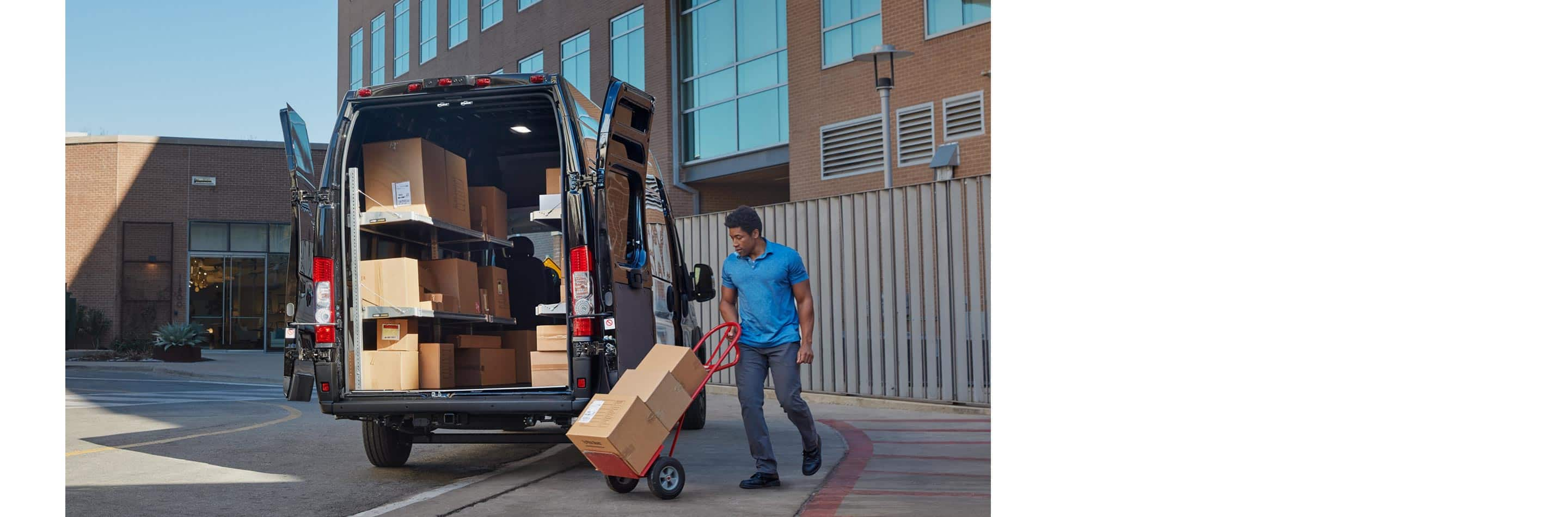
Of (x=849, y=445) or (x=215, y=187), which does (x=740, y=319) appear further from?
(x=215, y=187)

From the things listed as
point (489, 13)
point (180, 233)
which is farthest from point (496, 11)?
point (180, 233)

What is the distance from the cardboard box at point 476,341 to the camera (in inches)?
336

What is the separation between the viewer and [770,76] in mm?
23000

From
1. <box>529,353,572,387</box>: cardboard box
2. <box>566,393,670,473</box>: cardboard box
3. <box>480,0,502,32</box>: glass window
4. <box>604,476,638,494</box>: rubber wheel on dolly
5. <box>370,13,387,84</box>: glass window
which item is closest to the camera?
<box>566,393,670,473</box>: cardboard box

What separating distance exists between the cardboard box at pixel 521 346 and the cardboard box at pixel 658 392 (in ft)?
8.55

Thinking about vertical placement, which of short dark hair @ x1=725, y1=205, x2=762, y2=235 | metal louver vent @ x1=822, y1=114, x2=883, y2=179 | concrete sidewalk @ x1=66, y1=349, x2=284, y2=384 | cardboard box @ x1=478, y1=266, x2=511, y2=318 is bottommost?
concrete sidewalk @ x1=66, y1=349, x2=284, y2=384

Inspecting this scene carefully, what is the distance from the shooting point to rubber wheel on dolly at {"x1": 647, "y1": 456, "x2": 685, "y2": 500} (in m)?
6.59

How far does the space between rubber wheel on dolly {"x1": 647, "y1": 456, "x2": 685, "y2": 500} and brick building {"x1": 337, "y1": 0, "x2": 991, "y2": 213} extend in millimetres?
12688

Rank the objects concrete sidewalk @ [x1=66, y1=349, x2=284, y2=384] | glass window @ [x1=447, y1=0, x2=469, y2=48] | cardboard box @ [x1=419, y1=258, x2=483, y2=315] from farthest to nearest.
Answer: glass window @ [x1=447, y1=0, x2=469, y2=48] → concrete sidewalk @ [x1=66, y1=349, x2=284, y2=384] → cardboard box @ [x1=419, y1=258, x2=483, y2=315]

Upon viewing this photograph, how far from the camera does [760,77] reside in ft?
76.2

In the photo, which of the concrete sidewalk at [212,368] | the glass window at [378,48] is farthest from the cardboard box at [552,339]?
the glass window at [378,48]

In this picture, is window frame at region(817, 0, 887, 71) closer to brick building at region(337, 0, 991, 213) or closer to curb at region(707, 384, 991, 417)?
brick building at region(337, 0, 991, 213)

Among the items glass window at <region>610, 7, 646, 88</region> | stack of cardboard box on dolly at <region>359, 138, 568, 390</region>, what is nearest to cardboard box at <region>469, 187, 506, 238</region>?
stack of cardboard box on dolly at <region>359, 138, 568, 390</region>

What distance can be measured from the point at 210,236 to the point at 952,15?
25.1 m
